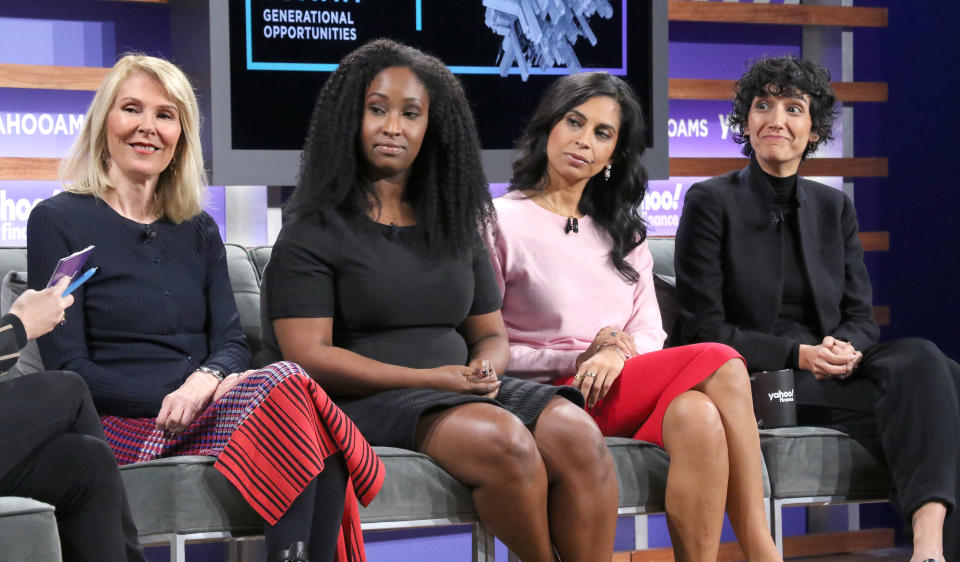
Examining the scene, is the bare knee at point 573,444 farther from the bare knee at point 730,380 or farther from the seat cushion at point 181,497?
the seat cushion at point 181,497

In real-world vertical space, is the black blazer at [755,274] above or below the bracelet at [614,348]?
above

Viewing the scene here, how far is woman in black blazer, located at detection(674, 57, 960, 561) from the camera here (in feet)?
10.2

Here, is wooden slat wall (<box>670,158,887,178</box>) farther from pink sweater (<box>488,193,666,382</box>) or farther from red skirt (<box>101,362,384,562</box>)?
red skirt (<box>101,362,384,562</box>)

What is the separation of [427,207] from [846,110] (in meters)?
2.46

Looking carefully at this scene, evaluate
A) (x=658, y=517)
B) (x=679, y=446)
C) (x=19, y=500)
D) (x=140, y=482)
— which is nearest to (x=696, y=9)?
(x=658, y=517)

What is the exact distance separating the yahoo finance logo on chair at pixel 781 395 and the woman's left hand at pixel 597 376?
46 centimetres

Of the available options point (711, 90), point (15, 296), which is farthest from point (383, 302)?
point (711, 90)

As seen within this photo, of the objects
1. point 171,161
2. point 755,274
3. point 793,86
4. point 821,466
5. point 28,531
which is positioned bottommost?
point 821,466

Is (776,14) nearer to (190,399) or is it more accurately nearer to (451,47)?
(451,47)

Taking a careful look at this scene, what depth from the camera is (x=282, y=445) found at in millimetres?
2408

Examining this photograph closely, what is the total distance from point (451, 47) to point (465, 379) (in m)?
1.65

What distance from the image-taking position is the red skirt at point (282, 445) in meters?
2.39

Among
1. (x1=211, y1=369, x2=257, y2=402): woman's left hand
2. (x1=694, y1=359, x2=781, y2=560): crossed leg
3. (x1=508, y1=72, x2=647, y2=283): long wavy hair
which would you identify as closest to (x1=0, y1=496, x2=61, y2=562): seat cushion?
(x1=211, y1=369, x2=257, y2=402): woman's left hand

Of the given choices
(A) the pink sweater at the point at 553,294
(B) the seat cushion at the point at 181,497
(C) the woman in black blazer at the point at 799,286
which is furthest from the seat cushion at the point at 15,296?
(C) the woman in black blazer at the point at 799,286
